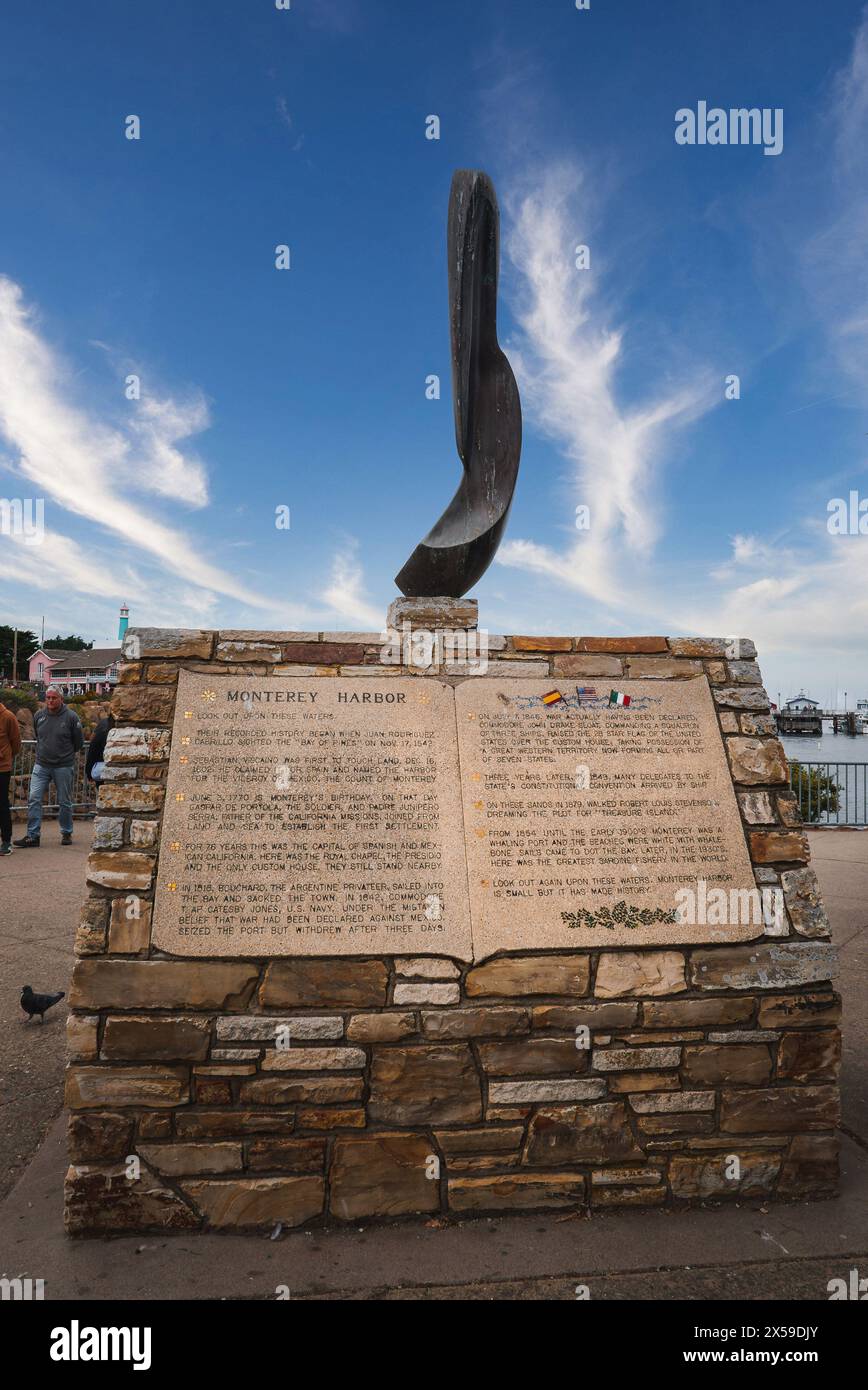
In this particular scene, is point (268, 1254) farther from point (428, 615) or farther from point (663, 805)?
point (428, 615)

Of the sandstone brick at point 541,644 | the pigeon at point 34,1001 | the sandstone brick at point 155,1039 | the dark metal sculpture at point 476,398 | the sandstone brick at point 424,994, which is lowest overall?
the pigeon at point 34,1001

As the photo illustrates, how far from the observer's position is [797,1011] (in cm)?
299

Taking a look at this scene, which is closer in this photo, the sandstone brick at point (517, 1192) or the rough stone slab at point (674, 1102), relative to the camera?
the sandstone brick at point (517, 1192)

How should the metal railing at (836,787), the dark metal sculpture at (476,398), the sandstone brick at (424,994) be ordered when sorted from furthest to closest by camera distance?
1. the metal railing at (836,787)
2. the dark metal sculpture at (476,398)
3. the sandstone brick at (424,994)

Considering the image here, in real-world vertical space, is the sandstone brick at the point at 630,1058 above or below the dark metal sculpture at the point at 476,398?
below

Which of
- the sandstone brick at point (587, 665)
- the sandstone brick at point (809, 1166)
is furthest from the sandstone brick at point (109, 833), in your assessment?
the sandstone brick at point (809, 1166)

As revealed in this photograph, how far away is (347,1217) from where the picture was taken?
2.68 metres

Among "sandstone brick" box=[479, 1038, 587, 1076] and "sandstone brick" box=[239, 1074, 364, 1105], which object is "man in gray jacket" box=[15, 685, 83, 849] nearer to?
"sandstone brick" box=[239, 1074, 364, 1105]

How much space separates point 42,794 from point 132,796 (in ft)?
23.5

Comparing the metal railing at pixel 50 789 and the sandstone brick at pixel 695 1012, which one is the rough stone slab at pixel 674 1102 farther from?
the metal railing at pixel 50 789

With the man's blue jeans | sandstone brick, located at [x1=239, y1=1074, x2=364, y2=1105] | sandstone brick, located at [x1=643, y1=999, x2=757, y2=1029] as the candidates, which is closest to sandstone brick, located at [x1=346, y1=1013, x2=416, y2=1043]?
sandstone brick, located at [x1=239, y1=1074, x2=364, y2=1105]

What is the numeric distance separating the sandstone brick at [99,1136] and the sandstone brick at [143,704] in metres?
1.51

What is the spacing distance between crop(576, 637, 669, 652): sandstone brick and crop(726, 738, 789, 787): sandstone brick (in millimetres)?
→ 567

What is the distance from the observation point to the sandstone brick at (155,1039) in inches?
106
